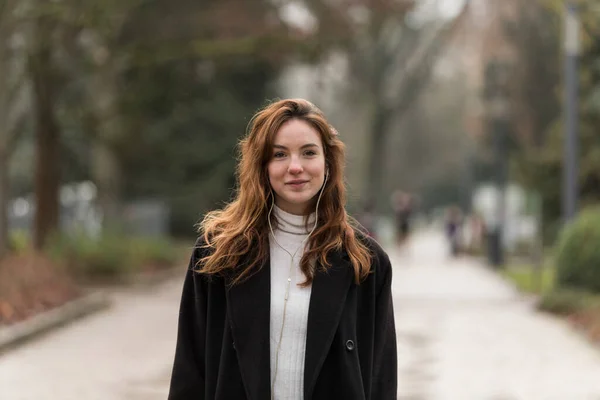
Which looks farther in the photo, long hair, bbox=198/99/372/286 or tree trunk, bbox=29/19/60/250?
tree trunk, bbox=29/19/60/250

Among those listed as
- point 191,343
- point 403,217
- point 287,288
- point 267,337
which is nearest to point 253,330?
point 267,337

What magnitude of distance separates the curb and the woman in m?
8.91

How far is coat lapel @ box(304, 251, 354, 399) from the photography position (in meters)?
3.36

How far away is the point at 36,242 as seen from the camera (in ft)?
67.6

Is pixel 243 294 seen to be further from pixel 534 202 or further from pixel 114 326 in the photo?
pixel 534 202

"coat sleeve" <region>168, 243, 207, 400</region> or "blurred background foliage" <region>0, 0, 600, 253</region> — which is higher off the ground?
"blurred background foliage" <region>0, 0, 600, 253</region>

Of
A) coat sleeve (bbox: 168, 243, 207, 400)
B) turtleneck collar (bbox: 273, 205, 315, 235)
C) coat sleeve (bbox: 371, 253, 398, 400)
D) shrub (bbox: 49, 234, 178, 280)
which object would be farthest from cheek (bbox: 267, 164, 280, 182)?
shrub (bbox: 49, 234, 178, 280)

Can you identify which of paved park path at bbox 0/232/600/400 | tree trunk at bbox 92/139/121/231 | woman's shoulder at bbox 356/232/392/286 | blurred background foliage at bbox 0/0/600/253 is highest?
blurred background foliage at bbox 0/0/600/253

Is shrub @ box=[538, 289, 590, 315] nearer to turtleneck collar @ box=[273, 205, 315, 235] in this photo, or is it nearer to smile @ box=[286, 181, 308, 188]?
turtleneck collar @ box=[273, 205, 315, 235]

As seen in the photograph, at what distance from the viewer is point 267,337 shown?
3.40 meters

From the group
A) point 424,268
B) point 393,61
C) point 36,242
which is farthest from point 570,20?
point 393,61

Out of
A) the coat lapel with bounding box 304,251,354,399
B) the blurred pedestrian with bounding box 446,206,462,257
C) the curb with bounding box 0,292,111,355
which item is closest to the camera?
the coat lapel with bounding box 304,251,354,399

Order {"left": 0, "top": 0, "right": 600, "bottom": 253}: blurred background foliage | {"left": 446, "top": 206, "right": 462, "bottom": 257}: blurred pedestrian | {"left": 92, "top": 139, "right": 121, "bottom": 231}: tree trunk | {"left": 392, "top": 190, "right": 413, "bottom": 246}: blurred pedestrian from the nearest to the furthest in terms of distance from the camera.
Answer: {"left": 0, "top": 0, "right": 600, "bottom": 253}: blurred background foliage < {"left": 92, "top": 139, "right": 121, "bottom": 231}: tree trunk < {"left": 392, "top": 190, "right": 413, "bottom": 246}: blurred pedestrian < {"left": 446, "top": 206, "right": 462, "bottom": 257}: blurred pedestrian

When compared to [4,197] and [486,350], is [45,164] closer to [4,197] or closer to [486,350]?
[4,197]
